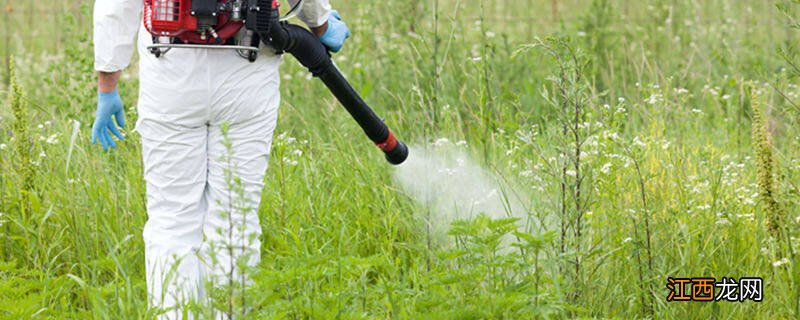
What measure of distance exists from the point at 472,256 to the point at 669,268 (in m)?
1.00

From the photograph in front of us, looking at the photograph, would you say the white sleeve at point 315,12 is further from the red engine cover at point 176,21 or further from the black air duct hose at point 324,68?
the red engine cover at point 176,21

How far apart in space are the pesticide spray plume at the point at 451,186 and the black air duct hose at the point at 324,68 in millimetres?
255

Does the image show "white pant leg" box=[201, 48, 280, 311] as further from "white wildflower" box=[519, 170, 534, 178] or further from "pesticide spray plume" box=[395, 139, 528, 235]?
"white wildflower" box=[519, 170, 534, 178]

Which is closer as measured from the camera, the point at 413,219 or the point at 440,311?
the point at 440,311

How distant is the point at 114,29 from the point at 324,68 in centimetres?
75

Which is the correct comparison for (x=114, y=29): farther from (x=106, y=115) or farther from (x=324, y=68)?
(x=324, y=68)

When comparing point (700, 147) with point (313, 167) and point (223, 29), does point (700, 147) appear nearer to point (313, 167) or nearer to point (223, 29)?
point (313, 167)

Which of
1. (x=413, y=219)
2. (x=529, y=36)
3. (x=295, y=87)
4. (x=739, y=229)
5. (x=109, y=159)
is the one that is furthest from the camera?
(x=529, y=36)

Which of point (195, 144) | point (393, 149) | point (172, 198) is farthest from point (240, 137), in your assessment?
point (393, 149)

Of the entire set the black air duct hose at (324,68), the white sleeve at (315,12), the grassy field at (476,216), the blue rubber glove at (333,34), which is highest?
the white sleeve at (315,12)

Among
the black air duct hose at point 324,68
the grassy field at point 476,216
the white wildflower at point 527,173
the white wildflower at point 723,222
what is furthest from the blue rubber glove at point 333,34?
the white wildflower at point 723,222

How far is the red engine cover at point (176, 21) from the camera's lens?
3.25m

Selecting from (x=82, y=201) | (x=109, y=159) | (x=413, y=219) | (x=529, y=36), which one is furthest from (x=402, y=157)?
(x=529, y=36)

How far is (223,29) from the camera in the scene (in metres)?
3.34
